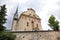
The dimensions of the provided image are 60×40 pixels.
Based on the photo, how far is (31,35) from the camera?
3531 centimetres

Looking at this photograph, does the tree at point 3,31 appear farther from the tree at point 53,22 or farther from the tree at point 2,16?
→ the tree at point 53,22

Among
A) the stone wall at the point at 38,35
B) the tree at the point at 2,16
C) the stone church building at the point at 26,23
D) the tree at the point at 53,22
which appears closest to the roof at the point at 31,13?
the stone church building at the point at 26,23

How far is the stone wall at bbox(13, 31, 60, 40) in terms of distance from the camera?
34.0 metres

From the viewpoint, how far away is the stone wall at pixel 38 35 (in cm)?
3398

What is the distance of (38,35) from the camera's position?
3503cm

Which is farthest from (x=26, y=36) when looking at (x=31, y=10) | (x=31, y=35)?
(x=31, y=10)

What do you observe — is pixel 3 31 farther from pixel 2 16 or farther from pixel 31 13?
pixel 31 13

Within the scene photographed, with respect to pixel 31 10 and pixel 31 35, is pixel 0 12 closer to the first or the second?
pixel 31 35

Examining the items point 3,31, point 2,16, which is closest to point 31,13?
point 2,16

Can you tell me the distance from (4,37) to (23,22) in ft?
59.4

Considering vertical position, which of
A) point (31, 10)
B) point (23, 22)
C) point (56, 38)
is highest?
point (31, 10)

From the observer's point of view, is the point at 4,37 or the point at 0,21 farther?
the point at 0,21

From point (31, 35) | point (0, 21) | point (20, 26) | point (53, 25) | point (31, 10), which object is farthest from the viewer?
point (31, 10)

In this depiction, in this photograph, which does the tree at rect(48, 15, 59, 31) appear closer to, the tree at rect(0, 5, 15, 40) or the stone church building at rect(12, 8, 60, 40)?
the stone church building at rect(12, 8, 60, 40)
